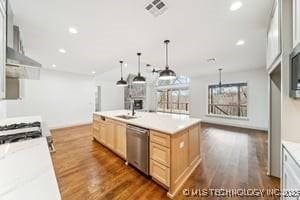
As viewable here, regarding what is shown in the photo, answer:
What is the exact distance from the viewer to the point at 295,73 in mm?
1396

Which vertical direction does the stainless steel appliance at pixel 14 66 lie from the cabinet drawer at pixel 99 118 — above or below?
above

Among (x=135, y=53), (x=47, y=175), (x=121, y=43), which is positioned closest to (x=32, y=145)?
(x=47, y=175)

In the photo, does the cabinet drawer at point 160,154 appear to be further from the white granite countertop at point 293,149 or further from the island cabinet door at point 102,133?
the island cabinet door at point 102,133

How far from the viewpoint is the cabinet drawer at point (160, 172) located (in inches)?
81.7

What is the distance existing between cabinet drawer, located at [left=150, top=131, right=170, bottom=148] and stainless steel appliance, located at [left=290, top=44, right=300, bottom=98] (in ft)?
4.78

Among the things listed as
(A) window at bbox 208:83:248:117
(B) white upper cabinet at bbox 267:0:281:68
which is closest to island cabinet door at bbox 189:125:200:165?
(B) white upper cabinet at bbox 267:0:281:68

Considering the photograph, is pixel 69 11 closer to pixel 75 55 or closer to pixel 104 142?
pixel 75 55

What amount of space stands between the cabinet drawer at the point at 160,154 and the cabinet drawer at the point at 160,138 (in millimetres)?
57

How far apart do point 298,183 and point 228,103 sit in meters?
6.33

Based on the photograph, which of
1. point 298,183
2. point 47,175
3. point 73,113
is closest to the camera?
point 47,175

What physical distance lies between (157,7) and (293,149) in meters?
2.22

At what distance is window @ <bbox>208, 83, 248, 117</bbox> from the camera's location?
6.35 meters

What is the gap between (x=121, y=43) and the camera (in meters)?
3.30

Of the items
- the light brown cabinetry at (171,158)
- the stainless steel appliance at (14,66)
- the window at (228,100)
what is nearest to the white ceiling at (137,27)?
the stainless steel appliance at (14,66)
